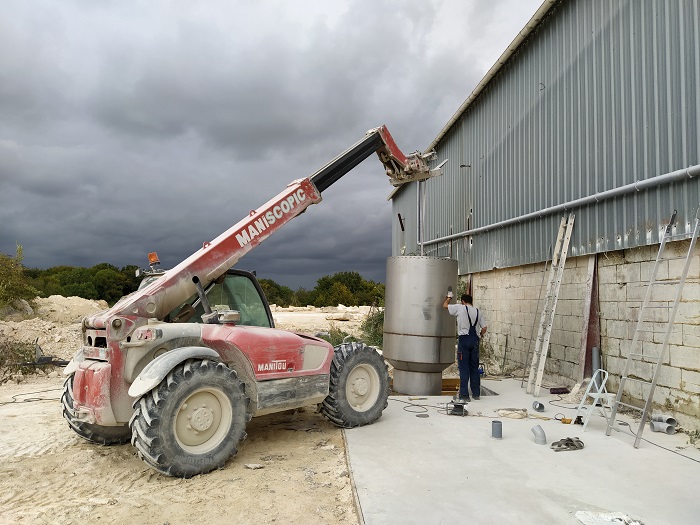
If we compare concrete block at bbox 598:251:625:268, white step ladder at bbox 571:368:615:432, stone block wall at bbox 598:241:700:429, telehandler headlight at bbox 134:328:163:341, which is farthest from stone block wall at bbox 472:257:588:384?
telehandler headlight at bbox 134:328:163:341

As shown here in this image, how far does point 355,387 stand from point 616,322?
4.73 meters

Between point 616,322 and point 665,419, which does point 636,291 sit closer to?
point 616,322

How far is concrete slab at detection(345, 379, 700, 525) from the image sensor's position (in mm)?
4266

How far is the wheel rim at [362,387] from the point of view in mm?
7184

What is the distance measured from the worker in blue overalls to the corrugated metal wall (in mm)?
2471

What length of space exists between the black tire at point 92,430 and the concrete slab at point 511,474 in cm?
284

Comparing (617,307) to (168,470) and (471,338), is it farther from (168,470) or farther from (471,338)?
(168,470)

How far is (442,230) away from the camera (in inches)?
717

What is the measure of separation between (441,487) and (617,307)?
555 cm

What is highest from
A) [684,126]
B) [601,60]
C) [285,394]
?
[601,60]

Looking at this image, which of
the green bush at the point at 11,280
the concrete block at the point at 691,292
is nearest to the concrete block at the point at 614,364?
the concrete block at the point at 691,292

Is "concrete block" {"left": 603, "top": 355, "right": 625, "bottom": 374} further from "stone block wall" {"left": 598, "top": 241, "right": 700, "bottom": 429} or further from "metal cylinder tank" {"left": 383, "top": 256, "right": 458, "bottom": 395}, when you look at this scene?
"metal cylinder tank" {"left": 383, "top": 256, "right": 458, "bottom": 395}

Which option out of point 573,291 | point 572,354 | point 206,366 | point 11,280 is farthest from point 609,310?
point 11,280

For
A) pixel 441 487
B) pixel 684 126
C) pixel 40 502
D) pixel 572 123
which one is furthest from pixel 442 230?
pixel 40 502
